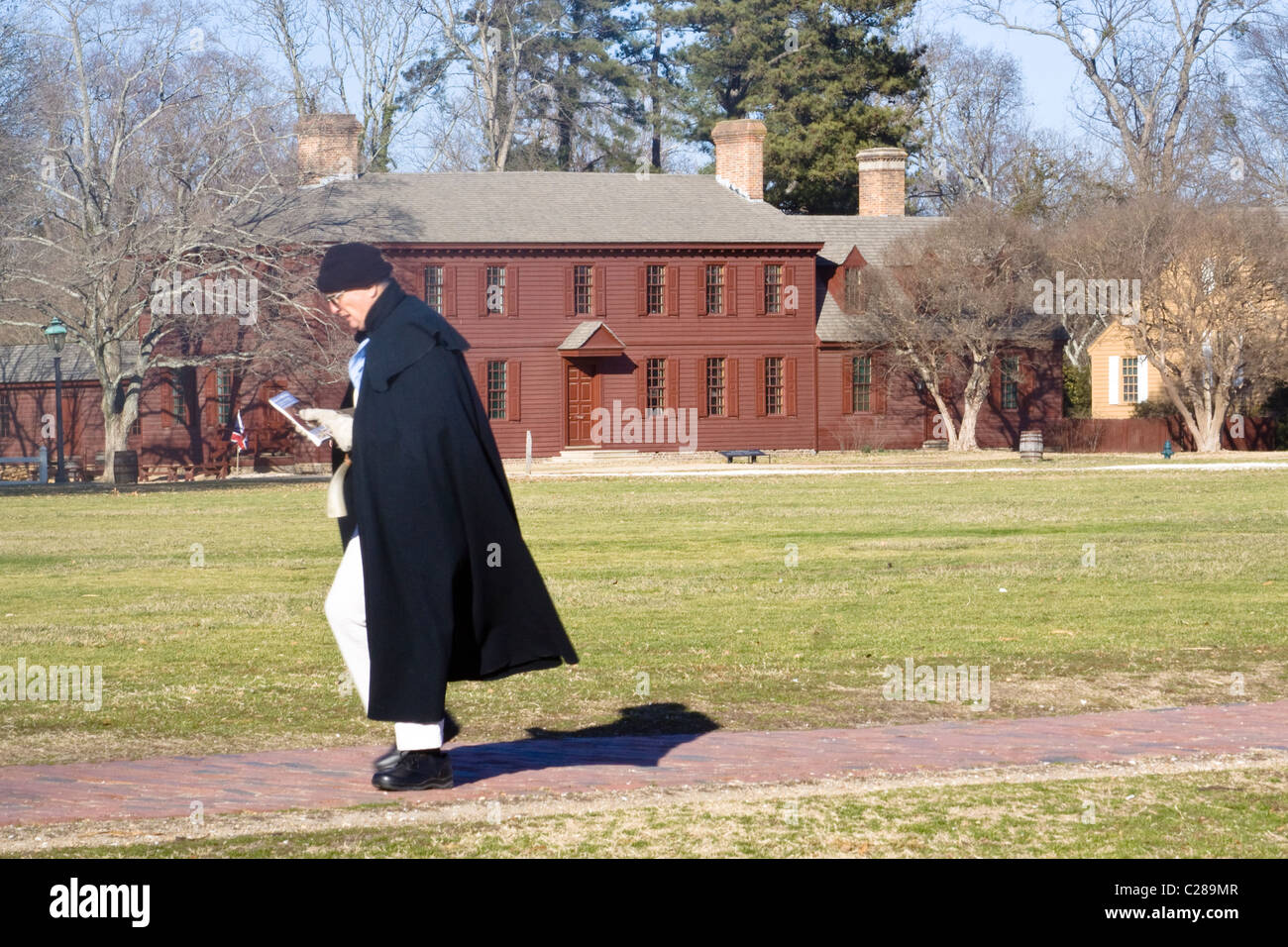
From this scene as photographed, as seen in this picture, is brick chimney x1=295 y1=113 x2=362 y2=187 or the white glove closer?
the white glove

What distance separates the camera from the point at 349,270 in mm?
6164

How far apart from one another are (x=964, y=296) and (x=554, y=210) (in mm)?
12583

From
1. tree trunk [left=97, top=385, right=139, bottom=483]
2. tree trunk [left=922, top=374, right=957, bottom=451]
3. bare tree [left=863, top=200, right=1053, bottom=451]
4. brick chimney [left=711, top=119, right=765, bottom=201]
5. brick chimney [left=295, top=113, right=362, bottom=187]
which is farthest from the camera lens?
brick chimney [left=711, top=119, right=765, bottom=201]

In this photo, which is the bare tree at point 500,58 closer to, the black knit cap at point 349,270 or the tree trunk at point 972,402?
the tree trunk at point 972,402

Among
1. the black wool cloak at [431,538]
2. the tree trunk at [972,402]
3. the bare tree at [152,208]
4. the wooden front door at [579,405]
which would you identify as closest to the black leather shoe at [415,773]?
the black wool cloak at [431,538]

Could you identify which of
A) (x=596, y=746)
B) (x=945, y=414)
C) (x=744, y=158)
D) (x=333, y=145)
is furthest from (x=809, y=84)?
(x=596, y=746)

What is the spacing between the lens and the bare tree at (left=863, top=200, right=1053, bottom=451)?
45562 mm

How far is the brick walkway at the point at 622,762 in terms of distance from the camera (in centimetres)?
611

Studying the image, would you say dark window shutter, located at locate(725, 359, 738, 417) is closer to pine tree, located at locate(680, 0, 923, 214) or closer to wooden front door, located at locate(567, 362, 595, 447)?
wooden front door, located at locate(567, 362, 595, 447)

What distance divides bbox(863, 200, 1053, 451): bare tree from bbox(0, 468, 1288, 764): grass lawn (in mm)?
21970

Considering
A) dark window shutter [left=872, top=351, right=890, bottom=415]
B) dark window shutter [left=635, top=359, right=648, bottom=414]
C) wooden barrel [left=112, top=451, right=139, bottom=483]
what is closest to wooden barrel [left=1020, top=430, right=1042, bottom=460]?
dark window shutter [left=872, top=351, right=890, bottom=415]

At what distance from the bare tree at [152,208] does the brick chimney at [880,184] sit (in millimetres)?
23025

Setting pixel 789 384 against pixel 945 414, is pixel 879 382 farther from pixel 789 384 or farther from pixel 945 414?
pixel 789 384
